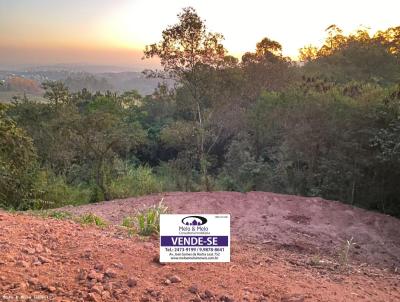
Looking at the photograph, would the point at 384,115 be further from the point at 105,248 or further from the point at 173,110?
the point at 173,110

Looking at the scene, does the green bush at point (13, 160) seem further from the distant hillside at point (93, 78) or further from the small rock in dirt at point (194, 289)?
the distant hillside at point (93, 78)

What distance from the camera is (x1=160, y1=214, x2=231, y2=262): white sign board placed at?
351 cm

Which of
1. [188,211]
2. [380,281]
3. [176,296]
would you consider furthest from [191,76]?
[176,296]

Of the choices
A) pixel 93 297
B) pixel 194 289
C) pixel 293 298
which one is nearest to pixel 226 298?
→ pixel 194 289

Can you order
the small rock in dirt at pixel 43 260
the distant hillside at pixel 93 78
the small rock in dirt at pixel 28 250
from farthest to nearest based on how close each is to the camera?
the distant hillside at pixel 93 78 < the small rock in dirt at pixel 28 250 < the small rock in dirt at pixel 43 260

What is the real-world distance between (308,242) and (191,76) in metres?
6.79

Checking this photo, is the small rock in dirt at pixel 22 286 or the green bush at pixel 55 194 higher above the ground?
the small rock in dirt at pixel 22 286

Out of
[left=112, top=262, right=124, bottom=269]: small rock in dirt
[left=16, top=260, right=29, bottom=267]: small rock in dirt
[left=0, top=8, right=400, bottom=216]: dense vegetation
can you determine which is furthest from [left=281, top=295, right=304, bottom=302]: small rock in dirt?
[left=0, top=8, right=400, bottom=216]: dense vegetation

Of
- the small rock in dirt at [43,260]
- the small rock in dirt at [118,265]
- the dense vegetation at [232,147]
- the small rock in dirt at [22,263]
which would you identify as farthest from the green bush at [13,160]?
the small rock in dirt at [118,265]

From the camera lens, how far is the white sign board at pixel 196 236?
138 inches

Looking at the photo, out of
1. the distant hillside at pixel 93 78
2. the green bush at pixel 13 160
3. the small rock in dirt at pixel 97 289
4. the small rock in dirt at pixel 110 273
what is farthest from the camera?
the distant hillside at pixel 93 78

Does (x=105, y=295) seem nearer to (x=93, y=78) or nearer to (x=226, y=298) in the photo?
(x=226, y=298)

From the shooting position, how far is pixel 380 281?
4746 millimetres

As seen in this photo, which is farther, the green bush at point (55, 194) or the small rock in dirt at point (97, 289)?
the green bush at point (55, 194)
